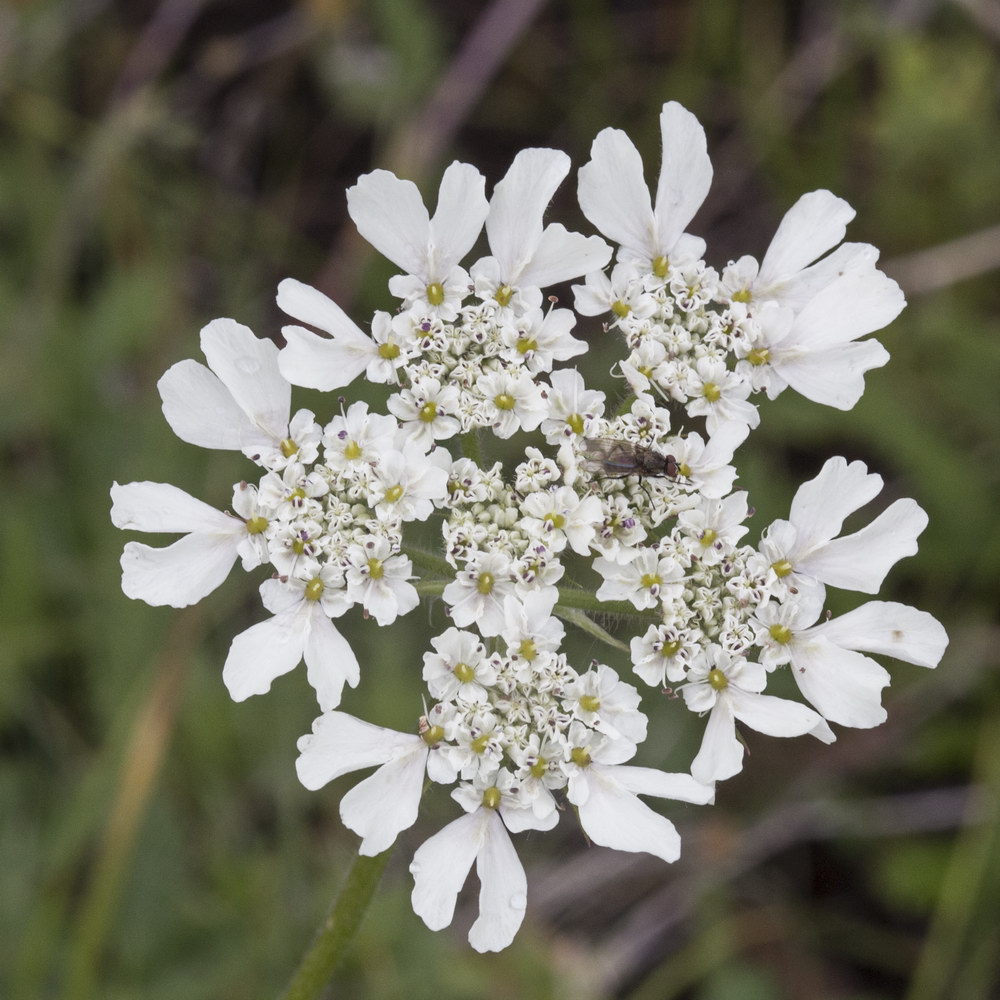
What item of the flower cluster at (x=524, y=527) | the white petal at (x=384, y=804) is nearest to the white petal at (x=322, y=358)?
the flower cluster at (x=524, y=527)

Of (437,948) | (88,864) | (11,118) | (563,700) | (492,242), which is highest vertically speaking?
(11,118)

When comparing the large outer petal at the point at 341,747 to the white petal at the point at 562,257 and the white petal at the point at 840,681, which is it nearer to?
the white petal at the point at 840,681

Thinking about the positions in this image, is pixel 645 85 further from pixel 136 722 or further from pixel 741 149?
pixel 136 722

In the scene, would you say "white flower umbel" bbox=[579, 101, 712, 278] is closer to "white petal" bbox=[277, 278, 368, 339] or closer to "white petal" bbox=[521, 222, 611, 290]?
"white petal" bbox=[521, 222, 611, 290]

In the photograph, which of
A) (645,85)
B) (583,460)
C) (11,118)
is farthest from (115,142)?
(583,460)

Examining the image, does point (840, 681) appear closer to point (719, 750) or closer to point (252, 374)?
point (719, 750)

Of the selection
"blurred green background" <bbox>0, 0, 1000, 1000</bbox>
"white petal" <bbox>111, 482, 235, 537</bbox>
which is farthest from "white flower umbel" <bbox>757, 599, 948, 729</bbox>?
"blurred green background" <bbox>0, 0, 1000, 1000</bbox>

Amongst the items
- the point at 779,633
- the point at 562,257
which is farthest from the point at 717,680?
the point at 562,257
